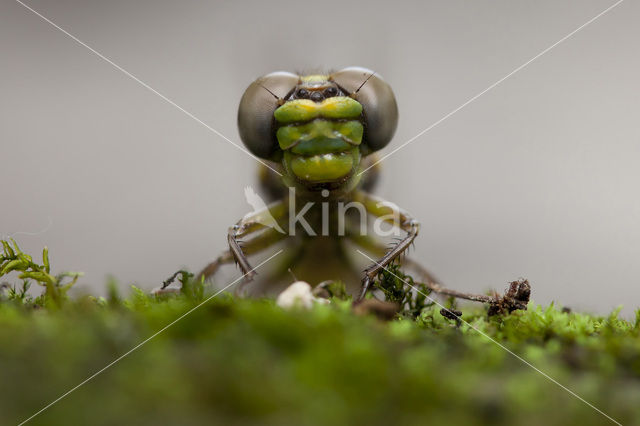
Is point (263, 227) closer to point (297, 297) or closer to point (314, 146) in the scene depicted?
point (314, 146)

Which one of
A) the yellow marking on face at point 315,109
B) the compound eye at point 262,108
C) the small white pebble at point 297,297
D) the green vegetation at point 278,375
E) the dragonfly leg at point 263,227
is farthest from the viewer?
the dragonfly leg at point 263,227

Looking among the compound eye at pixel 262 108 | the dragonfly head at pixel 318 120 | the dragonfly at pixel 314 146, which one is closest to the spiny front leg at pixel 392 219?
the dragonfly at pixel 314 146

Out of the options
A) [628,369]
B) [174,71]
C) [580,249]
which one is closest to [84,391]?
[628,369]

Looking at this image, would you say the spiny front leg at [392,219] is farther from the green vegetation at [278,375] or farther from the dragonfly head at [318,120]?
the green vegetation at [278,375]

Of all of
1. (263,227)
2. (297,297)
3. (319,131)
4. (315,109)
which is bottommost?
(263,227)

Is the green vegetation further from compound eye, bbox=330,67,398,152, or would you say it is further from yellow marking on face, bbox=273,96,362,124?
compound eye, bbox=330,67,398,152

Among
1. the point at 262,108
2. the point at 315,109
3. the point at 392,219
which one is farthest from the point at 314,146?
the point at 392,219
